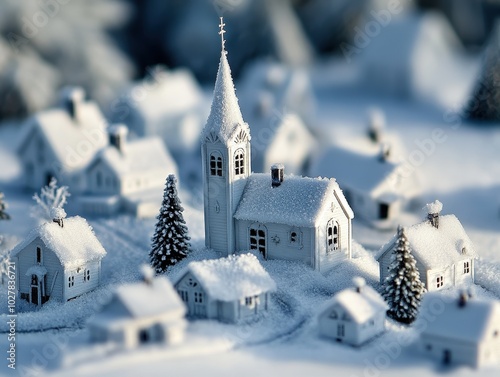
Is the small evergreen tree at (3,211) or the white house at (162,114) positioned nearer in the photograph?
the small evergreen tree at (3,211)

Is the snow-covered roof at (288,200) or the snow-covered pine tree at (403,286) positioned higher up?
the snow-covered roof at (288,200)

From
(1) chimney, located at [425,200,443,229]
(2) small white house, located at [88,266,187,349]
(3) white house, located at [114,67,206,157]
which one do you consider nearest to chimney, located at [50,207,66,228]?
(2) small white house, located at [88,266,187,349]

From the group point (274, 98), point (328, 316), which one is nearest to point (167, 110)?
point (274, 98)

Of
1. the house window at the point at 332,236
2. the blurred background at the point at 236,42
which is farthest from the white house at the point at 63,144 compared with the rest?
the house window at the point at 332,236

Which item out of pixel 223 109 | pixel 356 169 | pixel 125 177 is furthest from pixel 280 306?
pixel 356 169

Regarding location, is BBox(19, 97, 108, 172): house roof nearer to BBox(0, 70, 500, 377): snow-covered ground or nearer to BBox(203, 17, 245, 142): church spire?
BBox(0, 70, 500, 377): snow-covered ground

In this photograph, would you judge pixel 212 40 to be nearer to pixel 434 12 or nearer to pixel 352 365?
pixel 434 12

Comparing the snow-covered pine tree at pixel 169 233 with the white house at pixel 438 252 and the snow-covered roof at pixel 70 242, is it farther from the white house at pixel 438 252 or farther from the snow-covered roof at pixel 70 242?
the white house at pixel 438 252
